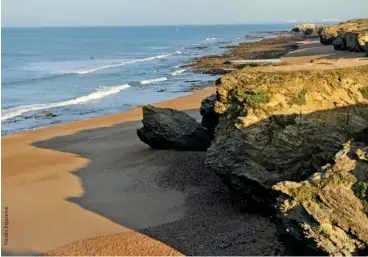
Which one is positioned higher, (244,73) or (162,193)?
(244,73)

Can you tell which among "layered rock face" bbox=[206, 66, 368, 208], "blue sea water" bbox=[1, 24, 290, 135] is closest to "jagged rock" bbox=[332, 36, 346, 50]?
"blue sea water" bbox=[1, 24, 290, 135]

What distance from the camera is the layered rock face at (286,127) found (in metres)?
12.3

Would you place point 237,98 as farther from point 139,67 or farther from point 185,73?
point 139,67

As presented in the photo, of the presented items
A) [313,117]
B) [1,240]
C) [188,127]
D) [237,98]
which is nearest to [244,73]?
[237,98]

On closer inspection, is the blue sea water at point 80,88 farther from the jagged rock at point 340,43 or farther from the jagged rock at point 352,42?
the jagged rock at point 340,43

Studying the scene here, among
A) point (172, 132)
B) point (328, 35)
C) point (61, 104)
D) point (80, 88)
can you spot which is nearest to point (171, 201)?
point (172, 132)

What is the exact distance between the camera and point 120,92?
43.0 m

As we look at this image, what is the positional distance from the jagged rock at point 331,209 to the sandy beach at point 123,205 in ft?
5.26

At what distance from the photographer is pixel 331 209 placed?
9023 millimetres

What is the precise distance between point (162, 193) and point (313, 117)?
18.4 ft

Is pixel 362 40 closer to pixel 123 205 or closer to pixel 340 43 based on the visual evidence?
pixel 340 43

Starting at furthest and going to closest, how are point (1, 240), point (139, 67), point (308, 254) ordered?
point (139, 67), point (1, 240), point (308, 254)

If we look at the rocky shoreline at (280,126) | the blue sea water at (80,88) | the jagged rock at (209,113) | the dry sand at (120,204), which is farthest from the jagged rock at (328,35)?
the rocky shoreline at (280,126)

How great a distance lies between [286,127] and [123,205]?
5682 millimetres
